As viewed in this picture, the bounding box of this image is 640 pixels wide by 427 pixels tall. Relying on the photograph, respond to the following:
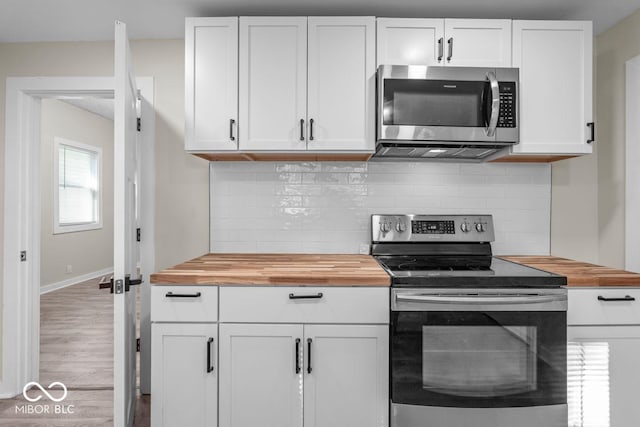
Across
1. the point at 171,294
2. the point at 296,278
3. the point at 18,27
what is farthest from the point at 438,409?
the point at 18,27

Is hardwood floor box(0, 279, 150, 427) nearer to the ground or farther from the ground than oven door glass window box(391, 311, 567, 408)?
nearer to the ground

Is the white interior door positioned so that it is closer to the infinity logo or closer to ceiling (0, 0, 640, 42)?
ceiling (0, 0, 640, 42)

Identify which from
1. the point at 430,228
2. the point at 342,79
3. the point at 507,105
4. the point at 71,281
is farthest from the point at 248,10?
the point at 71,281

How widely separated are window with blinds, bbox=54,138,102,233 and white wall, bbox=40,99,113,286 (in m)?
0.08

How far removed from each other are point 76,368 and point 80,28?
7.69 feet

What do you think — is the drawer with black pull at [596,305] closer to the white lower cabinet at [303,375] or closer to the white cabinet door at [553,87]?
the white cabinet door at [553,87]

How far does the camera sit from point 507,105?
2.09 m

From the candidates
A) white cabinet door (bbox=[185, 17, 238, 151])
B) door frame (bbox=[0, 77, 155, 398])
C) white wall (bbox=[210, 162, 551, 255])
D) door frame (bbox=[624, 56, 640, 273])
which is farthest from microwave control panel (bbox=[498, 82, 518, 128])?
door frame (bbox=[0, 77, 155, 398])

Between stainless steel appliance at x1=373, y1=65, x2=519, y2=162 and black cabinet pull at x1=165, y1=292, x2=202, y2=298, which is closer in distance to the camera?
black cabinet pull at x1=165, y1=292, x2=202, y2=298

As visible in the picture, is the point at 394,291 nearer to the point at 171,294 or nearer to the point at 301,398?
the point at 301,398

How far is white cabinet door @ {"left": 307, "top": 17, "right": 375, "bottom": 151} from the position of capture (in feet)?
7.08

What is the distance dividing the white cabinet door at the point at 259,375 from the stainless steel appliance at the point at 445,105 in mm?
1156

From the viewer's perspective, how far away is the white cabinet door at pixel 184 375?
→ 184 cm

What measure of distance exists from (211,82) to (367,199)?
3.75 feet
